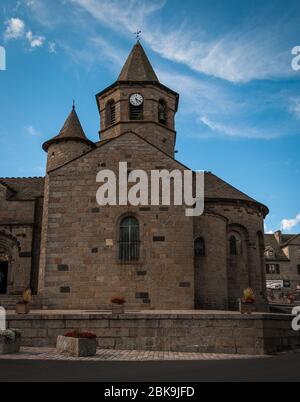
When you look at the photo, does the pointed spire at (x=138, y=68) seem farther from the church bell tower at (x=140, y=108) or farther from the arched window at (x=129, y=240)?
the arched window at (x=129, y=240)

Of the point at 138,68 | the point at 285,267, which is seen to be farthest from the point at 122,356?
the point at 285,267

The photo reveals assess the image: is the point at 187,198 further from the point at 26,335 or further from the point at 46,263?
the point at 26,335

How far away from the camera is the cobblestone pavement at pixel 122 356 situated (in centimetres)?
1215

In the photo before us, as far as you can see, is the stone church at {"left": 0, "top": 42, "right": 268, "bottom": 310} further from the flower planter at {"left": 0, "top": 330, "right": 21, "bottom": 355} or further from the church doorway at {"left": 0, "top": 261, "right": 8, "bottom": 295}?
the flower planter at {"left": 0, "top": 330, "right": 21, "bottom": 355}

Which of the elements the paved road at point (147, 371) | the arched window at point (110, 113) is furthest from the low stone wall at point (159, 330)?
the arched window at point (110, 113)

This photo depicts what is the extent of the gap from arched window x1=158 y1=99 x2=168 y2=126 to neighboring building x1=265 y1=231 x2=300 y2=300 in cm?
3000

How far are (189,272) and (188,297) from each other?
3.63 ft

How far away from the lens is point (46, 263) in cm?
1975

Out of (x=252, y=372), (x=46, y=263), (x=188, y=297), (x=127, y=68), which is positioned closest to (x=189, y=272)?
(x=188, y=297)

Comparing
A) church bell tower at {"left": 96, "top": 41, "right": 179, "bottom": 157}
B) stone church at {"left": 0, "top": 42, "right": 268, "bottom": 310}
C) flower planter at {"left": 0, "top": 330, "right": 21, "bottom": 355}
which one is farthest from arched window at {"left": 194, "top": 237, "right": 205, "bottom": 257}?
flower planter at {"left": 0, "top": 330, "right": 21, "bottom": 355}

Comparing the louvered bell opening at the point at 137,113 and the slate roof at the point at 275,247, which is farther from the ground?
the louvered bell opening at the point at 137,113

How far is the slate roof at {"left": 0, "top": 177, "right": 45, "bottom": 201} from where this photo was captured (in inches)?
1035

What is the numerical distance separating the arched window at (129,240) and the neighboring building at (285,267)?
3530 centimetres
